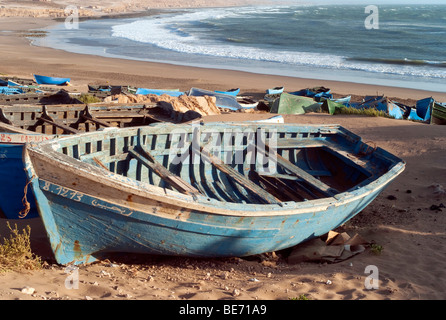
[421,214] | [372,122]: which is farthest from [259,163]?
[372,122]

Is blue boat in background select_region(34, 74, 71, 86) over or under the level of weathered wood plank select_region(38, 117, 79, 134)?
under

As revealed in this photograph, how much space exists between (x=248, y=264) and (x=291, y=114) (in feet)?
34.1

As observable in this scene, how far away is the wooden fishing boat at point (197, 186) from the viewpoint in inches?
211

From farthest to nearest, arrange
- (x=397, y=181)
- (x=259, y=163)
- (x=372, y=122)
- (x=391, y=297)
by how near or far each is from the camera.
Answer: (x=372, y=122), (x=397, y=181), (x=259, y=163), (x=391, y=297)

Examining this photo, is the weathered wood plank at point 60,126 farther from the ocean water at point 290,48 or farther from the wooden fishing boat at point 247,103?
the ocean water at point 290,48

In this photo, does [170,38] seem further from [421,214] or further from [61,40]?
[421,214]

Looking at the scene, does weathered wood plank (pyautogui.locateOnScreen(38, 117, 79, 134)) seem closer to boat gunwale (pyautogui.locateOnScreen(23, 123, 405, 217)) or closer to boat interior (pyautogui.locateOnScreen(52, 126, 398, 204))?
boat interior (pyautogui.locateOnScreen(52, 126, 398, 204))

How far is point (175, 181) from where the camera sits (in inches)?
253

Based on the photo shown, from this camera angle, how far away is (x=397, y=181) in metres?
10.1

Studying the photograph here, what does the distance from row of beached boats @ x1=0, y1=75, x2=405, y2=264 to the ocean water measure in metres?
17.8

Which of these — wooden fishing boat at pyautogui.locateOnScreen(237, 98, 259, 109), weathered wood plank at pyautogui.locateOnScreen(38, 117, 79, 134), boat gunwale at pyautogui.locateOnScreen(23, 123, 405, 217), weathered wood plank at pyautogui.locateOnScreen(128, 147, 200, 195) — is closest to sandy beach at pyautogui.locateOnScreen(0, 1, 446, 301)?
boat gunwale at pyautogui.locateOnScreen(23, 123, 405, 217)

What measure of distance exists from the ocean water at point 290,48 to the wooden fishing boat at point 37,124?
17.4m

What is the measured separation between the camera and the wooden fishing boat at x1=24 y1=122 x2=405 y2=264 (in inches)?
211

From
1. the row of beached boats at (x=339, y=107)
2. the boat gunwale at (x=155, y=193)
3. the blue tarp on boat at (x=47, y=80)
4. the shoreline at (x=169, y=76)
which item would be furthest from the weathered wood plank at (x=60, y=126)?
the shoreline at (x=169, y=76)
